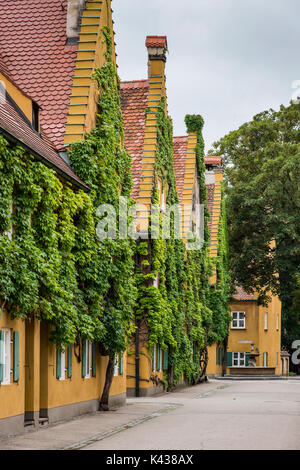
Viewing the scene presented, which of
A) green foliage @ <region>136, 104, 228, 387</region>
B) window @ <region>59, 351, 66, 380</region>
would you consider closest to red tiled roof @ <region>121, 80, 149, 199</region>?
green foliage @ <region>136, 104, 228, 387</region>

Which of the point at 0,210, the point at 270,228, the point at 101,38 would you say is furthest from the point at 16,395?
the point at 270,228

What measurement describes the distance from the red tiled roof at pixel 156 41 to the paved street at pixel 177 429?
605 inches

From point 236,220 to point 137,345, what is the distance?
22578mm

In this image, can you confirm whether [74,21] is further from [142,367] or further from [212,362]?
[212,362]

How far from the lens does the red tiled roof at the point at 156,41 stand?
3369cm

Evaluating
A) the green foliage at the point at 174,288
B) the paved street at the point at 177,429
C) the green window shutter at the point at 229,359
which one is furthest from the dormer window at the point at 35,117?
the green window shutter at the point at 229,359

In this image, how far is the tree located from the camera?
4691 cm

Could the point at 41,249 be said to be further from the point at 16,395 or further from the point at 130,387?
the point at 130,387

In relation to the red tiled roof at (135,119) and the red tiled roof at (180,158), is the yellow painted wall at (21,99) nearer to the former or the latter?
the red tiled roof at (135,119)

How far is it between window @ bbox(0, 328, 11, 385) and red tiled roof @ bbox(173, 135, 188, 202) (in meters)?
24.1

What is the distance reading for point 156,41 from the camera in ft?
111

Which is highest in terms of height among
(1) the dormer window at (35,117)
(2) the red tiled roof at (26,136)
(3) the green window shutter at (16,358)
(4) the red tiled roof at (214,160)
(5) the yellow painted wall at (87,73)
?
(4) the red tiled roof at (214,160)

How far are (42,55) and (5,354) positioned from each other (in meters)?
10.5

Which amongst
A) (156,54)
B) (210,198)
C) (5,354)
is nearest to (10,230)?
(5,354)
